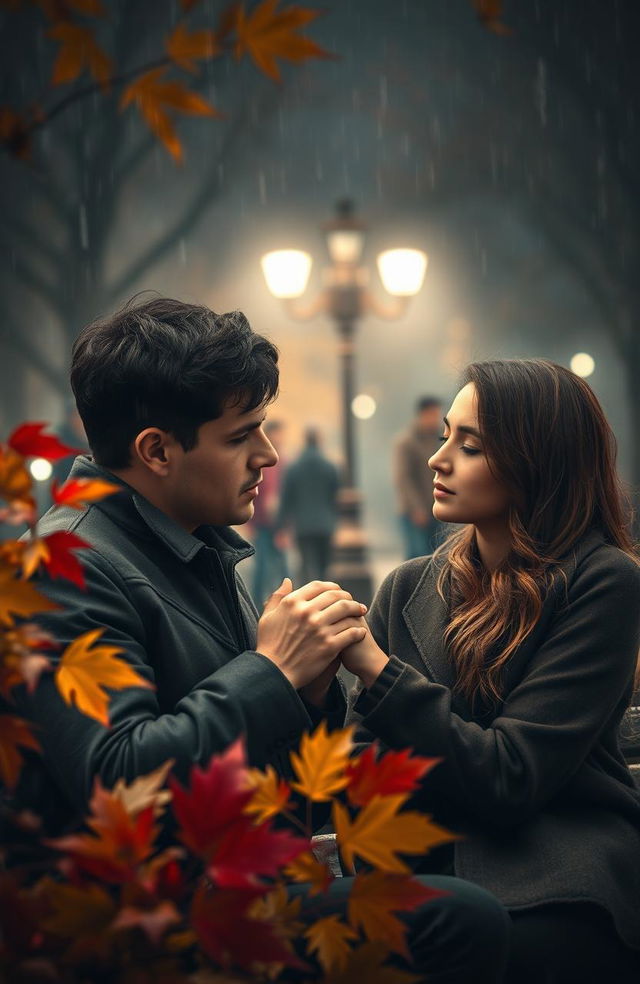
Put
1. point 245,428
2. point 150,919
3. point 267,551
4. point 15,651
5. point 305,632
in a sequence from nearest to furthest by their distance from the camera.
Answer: point 150,919 < point 15,651 < point 305,632 < point 245,428 < point 267,551

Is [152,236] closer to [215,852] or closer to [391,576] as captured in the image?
[391,576]

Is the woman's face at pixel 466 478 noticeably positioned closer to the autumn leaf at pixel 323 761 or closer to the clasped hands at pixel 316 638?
the clasped hands at pixel 316 638

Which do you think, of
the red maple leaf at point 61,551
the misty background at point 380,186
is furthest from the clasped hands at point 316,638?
the misty background at point 380,186

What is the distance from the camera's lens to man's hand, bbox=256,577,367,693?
5.73 ft

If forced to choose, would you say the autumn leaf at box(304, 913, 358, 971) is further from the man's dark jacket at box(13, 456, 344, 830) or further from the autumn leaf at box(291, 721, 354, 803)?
the man's dark jacket at box(13, 456, 344, 830)

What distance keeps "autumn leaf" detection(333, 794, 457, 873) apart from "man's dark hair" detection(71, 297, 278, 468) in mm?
1037

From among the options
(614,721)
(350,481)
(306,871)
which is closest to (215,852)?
(306,871)

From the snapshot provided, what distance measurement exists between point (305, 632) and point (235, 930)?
0.91m

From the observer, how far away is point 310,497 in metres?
10.0

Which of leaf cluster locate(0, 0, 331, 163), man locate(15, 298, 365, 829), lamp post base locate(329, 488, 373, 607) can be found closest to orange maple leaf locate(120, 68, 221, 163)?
leaf cluster locate(0, 0, 331, 163)

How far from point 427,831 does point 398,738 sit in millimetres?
893

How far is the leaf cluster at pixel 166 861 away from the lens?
0.87m

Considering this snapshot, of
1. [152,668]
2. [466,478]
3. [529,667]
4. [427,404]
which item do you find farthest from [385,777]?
[427,404]

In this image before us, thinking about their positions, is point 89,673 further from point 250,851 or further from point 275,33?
point 275,33
